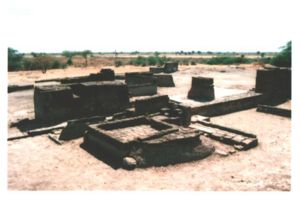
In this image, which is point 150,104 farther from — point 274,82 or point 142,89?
point 274,82

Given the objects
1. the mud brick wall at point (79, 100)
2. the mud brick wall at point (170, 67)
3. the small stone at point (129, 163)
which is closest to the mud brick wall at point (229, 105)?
the mud brick wall at point (79, 100)

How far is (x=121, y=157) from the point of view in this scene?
9688 mm

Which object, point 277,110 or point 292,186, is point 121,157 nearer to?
point 292,186

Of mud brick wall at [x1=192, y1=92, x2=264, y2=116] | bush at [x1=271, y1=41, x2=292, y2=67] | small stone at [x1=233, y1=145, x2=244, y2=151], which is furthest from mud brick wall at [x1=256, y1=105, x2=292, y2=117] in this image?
bush at [x1=271, y1=41, x2=292, y2=67]

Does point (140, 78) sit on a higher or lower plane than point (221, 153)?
higher

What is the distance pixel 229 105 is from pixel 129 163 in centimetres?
945

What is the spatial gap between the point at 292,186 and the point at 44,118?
33.7ft

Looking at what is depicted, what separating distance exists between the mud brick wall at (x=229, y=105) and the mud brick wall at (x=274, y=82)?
3.40 ft

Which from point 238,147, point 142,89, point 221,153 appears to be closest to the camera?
point 221,153

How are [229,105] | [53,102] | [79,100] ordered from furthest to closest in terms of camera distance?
[229,105] < [79,100] < [53,102]

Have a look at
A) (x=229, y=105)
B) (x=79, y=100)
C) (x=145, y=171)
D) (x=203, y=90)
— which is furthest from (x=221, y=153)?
(x=203, y=90)

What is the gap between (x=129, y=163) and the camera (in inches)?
365

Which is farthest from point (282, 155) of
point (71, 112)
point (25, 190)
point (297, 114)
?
point (71, 112)

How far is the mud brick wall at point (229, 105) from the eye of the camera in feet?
53.1
